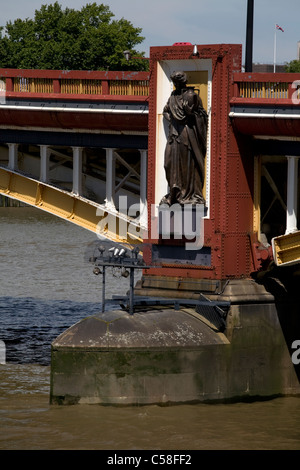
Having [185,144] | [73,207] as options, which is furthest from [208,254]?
[73,207]

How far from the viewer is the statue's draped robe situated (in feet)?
105

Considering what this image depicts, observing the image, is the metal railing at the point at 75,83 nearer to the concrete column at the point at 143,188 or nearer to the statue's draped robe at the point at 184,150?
the concrete column at the point at 143,188

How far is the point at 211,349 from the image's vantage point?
101 feet

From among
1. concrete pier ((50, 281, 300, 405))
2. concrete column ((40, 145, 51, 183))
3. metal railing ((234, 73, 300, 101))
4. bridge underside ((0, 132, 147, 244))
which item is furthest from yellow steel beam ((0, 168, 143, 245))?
metal railing ((234, 73, 300, 101))

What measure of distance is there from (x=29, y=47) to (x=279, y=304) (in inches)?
3416

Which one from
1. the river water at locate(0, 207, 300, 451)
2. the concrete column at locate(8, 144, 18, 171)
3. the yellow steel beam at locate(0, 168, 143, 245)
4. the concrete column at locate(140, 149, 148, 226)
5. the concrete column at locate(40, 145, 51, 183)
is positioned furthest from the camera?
the concrete column at locate(8, 144, 18, 171)

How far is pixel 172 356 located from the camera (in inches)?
1194

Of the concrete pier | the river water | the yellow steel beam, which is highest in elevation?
the yellow steel beam

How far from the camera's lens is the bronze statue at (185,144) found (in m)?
32.1

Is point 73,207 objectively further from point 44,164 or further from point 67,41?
point 67,41

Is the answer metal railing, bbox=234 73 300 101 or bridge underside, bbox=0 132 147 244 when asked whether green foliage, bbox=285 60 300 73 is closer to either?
bridge underside, bbox=0 132 147 244

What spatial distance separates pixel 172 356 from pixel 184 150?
547cm

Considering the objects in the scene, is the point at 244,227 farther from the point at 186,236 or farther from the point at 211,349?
the point at 211,349
